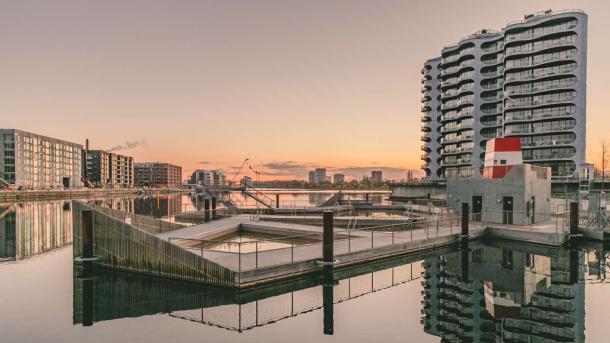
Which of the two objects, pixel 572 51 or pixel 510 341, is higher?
pixel 572 51

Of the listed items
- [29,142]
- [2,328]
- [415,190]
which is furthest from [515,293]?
[29,142]

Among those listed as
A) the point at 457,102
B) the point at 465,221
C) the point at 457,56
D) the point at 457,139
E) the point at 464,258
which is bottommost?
the point at 464,258

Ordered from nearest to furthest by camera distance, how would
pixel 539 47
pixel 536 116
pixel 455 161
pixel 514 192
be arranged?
pixel 514 192
pixel 539 47
pixel 536 116
pixel 455 161

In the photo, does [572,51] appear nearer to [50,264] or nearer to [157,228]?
[157,228]

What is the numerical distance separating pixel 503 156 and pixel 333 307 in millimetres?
29880

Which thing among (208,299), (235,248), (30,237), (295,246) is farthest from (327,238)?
(30,237)

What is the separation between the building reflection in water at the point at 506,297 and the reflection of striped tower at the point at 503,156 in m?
11.7

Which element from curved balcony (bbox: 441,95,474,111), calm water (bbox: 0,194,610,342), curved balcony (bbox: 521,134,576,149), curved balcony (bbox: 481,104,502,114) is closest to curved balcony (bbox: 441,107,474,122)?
curved balcony (bbox: 441,95,474,111)

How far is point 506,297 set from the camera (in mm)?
18703

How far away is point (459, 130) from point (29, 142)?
156 m

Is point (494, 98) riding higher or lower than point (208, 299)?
higher

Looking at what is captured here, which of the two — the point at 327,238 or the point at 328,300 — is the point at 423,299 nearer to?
the point at 328,300

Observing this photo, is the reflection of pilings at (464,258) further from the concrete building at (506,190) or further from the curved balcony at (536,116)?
the curved balcony at (536,116)

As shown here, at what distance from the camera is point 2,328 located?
14680 millimetres
